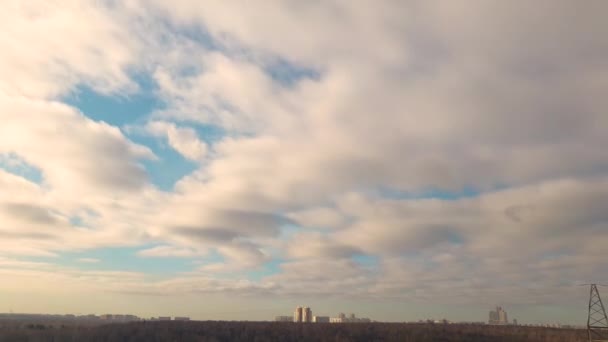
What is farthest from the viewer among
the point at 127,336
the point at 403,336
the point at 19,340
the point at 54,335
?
the point at 403,336

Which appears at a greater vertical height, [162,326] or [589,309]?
[589,309]

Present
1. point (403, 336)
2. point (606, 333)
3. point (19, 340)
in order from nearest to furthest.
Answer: point (606, 333) < point (19, 340) < point (403, 336)

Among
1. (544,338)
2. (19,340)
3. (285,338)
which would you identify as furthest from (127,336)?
(544,338)

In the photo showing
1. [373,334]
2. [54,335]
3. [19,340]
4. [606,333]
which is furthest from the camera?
[373,334]

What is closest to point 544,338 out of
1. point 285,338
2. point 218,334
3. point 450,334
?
point 450,334

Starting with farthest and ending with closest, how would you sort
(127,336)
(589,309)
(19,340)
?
(127,336) < (19,340) < (589,309)

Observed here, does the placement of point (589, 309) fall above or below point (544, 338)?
above

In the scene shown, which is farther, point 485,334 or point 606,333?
point 485,334

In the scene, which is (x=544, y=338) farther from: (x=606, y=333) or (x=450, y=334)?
(x=606, y=333)

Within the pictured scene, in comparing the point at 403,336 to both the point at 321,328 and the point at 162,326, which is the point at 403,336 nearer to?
the point at 321,328
